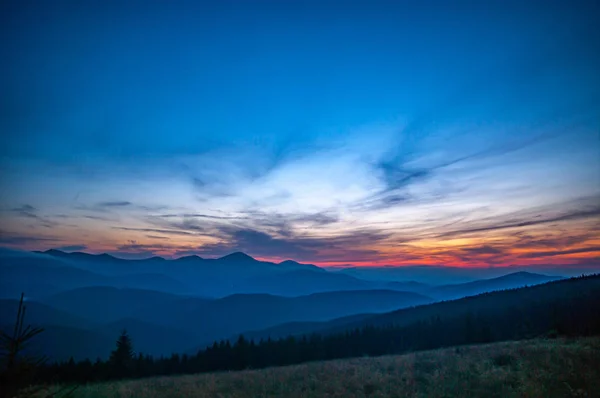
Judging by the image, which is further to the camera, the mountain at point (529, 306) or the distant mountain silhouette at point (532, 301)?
the distant mountain silhouette at point (532, 301)

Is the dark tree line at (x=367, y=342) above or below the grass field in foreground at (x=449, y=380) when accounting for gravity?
below

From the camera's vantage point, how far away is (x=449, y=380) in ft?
34.6

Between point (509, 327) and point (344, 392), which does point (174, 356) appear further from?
point (509, 327)

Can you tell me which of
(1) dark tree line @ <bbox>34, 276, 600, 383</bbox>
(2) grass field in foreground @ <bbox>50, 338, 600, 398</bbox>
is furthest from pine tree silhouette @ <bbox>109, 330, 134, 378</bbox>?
(2) grass field in foreground @ <bbox>50, 338, 600, 398</bbox>

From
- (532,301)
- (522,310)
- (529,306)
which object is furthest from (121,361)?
(532,301)

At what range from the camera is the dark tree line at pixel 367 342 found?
5778 centimetres

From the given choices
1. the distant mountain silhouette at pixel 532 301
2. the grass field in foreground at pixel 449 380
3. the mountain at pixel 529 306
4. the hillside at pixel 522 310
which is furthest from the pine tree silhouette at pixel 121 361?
the distant mountain silhouette at pixel 532 301

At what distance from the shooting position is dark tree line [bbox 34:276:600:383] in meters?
57.8

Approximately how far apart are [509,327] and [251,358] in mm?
69652

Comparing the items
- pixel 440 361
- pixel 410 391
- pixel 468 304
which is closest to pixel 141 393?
pixel 410 391

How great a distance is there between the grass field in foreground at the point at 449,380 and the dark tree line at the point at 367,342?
161ft

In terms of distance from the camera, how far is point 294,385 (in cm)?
1171

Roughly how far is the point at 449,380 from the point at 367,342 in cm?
8696

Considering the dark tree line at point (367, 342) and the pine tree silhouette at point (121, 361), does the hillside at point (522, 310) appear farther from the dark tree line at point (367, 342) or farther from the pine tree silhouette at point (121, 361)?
the pine tree silhouette at point (121, 361)
